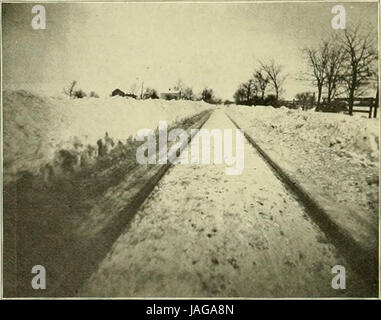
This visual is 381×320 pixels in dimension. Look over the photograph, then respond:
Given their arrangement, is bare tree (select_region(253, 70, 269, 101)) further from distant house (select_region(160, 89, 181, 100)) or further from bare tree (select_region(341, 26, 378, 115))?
distant house (select_region(160, 89, 181, 100))

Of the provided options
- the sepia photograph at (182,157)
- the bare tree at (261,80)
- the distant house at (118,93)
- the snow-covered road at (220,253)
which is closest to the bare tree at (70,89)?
the sepia photograph at (182,157)

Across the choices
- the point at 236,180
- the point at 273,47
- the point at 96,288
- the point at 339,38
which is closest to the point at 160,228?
the point at 96,288

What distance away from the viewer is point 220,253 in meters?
3.51

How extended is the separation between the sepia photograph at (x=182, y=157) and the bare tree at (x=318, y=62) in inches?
1.0

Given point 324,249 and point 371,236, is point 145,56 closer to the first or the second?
point 324,249

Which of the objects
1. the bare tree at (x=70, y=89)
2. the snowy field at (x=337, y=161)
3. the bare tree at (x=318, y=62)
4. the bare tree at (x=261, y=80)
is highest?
the bare tree at (x=318, y=62)

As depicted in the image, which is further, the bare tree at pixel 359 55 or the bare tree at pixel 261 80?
the bare tree at pixel 261 80

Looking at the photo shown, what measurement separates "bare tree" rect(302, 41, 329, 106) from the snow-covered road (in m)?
2.66

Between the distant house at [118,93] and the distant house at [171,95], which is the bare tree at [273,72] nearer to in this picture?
the distant house at [171,95]

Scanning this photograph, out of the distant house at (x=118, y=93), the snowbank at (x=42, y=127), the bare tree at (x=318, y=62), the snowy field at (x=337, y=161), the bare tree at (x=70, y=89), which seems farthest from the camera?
the distant house at (x=118, y=93)

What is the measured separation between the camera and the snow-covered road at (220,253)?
3287 mm

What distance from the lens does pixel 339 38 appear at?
526cm
